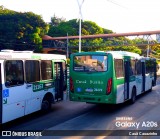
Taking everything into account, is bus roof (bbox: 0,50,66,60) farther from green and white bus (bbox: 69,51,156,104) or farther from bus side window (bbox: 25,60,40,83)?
green and white bus (bbox: 69,51,156,104)

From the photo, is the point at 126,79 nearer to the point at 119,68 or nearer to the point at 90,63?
the point at 119,68

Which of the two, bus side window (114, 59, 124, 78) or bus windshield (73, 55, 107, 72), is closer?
bus windshield (73, 55, 107, 72)

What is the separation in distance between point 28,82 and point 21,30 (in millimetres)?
47362

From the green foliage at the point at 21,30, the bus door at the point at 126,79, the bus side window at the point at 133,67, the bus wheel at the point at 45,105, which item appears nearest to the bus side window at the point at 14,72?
the bus wheel at the point at 45,105

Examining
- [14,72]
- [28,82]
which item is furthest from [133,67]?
[14,72]

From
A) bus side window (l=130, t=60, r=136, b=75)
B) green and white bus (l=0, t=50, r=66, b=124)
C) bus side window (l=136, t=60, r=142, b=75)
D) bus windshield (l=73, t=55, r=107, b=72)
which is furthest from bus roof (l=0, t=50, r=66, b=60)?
bus side window (l=136, t=60, r=142, b=75)

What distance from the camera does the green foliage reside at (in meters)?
55.0

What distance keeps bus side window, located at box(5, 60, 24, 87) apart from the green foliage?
4540 centimetres

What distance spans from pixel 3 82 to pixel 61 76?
15.7 ft

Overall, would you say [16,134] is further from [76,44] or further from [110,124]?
[76,44]

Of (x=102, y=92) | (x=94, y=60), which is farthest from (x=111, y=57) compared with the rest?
(x=102, y=92)

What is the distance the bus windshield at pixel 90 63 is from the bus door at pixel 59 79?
1.00 m

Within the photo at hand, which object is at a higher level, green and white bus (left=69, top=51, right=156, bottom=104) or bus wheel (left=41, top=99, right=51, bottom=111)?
green and white bus (left=69, top=51, right=156, bottom=104)

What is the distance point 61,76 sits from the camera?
13.4 m
